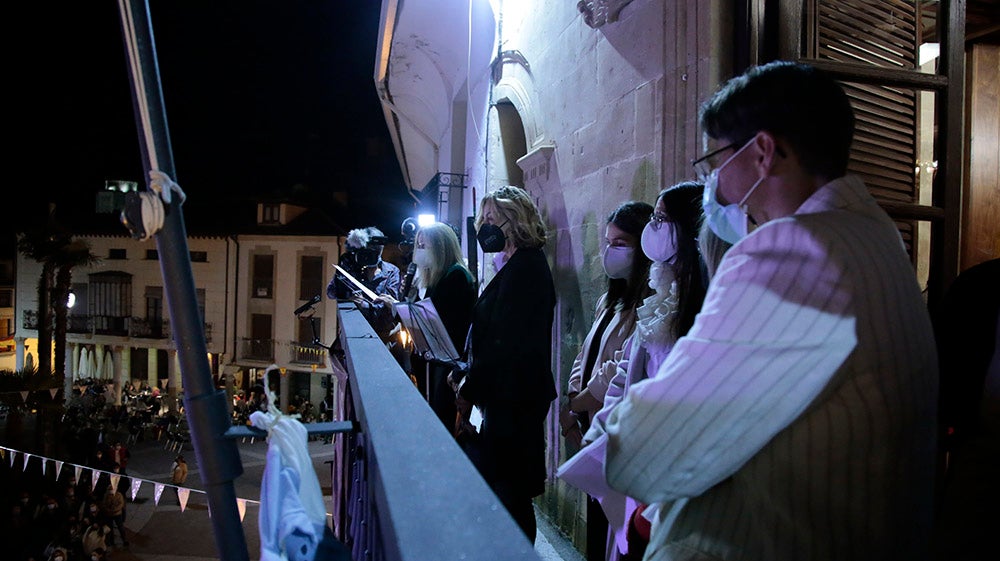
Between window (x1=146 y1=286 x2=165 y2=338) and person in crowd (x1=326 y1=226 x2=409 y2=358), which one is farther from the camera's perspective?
window (x1=146 y1=286 x2=165 y2=338)

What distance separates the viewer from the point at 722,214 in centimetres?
154

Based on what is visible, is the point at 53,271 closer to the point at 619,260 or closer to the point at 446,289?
the point at 446,289

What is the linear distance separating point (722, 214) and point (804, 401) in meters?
0.69

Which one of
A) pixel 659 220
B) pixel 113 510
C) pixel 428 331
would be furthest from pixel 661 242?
pixel 113 510

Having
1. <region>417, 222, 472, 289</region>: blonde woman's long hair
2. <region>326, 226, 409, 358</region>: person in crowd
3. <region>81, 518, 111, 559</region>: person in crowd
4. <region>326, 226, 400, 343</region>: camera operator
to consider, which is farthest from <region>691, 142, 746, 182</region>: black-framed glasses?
<region>81, 518, 111, 559</region>: person in crowd

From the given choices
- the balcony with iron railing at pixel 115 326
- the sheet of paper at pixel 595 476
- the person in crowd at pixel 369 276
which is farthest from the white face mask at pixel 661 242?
the balcony with iron railing at pixel 115 326

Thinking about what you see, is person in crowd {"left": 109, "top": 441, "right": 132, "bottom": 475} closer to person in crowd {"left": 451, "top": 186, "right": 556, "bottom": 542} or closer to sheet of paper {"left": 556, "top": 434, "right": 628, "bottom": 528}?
person in crowd {"left": 451, "top": 186, "right": 556, "bottom": 542}

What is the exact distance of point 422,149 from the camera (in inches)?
516

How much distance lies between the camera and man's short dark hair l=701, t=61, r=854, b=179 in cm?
118

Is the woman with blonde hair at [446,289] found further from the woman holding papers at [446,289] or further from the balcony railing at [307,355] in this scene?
the balcony railing at [307,355]

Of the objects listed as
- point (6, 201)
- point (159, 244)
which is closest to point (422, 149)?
point (159, 244)

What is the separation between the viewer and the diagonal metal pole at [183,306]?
143cm

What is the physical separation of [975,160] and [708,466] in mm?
4199

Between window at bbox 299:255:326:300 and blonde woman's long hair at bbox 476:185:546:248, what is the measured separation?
28.5 meters
